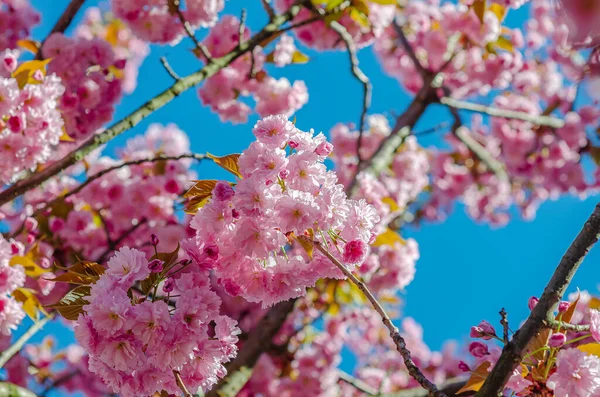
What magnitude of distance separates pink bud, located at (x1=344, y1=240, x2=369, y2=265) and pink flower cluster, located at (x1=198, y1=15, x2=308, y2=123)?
2545 millimetres

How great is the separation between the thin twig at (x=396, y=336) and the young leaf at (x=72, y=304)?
655 mm

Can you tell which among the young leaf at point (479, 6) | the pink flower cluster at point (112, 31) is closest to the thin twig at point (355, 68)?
the young leaf at point (479, 6)

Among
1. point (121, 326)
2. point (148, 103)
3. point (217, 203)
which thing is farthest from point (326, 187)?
point (148, 103)

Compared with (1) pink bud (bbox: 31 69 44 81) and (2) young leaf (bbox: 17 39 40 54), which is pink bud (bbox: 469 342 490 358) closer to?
(1) pink bud (bbox: 31 69 44 81)

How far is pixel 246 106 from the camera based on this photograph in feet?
14.3

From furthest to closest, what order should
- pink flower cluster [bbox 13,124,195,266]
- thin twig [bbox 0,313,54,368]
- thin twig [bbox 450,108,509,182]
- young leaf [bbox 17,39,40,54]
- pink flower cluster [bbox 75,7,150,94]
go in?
pink flower cluster [bbox 75,7,150,94] → thin twig [bbox 450,108,509,182] → pink flower cluster [bbox 13,124,195,266] → young leaf [bbox 17,39,40,54] → thin twig [bbox 0,313,54,368]

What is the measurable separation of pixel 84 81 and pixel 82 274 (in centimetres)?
191

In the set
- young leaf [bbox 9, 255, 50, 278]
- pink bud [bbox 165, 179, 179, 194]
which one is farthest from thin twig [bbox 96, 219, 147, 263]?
young leaf [bbox 9, 255, 50, 278]

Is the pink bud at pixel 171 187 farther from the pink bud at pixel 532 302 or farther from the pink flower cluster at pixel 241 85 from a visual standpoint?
the pink bud at pixel 532 302

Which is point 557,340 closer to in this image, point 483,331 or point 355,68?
point 483,331

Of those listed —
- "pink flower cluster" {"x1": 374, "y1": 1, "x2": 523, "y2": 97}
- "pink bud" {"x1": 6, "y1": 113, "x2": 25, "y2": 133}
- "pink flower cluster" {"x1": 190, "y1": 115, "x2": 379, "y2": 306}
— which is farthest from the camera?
"pink flower cluster" {"x1": 374, "y1": 1, "x2": 523, "y2": 97}

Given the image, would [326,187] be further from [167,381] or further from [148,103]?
[148,103]

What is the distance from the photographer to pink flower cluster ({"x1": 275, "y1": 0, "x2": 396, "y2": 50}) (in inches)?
154

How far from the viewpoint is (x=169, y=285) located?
157 cm
